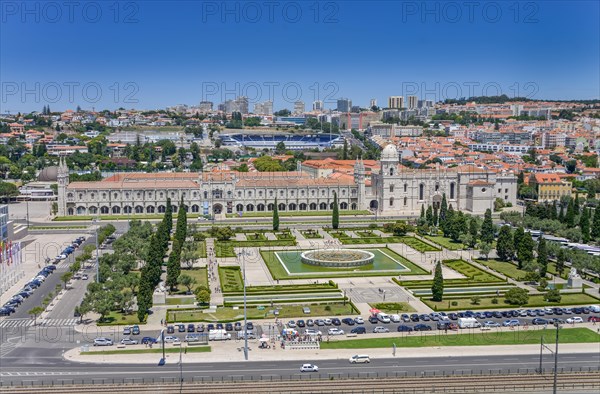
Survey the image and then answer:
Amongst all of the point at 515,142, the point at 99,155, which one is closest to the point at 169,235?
the point at 99,155

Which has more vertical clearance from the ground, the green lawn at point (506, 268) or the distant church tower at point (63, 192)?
the distant church tower at point (63, 192)

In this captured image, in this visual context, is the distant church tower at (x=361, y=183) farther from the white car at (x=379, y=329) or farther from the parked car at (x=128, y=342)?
the parked car at (x=128, y=342)

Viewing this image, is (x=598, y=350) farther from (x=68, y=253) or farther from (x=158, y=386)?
(x=68, y=253)

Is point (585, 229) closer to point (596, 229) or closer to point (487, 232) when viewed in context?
point (596, 229)

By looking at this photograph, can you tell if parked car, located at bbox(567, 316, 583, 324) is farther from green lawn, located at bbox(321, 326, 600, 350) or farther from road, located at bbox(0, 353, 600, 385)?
road, located at bbox(0, 353, 600, 385)

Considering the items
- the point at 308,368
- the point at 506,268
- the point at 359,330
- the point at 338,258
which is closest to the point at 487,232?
the point at 506,268

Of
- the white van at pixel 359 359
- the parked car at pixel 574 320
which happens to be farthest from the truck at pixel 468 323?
the white van at pixel 359 359
